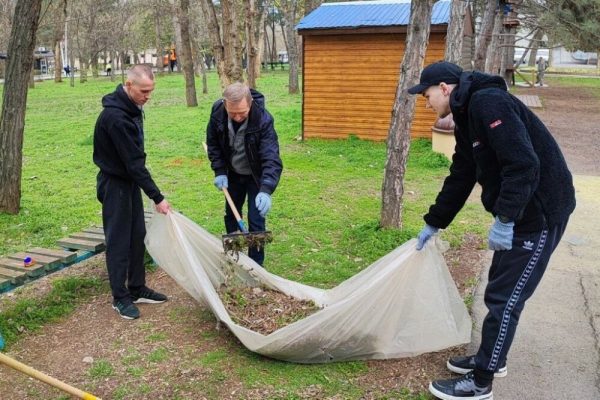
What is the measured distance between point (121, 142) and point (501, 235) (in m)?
2.20

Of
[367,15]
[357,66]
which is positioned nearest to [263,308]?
[357,66]

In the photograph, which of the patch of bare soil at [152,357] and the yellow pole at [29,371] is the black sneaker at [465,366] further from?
the yellow pole at [29,371]

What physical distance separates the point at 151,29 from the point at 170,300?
4062 centimetres

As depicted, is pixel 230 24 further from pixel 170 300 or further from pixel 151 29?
pixel 151 29

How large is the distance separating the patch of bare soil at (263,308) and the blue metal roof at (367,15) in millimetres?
7276

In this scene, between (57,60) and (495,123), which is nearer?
(495,123)

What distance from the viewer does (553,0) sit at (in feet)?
68.1

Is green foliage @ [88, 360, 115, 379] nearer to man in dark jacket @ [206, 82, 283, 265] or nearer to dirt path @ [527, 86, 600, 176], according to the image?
man in dark jacket @ [206, 82, 283, 265]

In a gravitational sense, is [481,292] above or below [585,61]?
below

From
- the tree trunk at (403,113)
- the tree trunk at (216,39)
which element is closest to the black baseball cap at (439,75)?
the tree trunk at (403,113)

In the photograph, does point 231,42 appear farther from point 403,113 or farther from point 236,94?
point 236,94

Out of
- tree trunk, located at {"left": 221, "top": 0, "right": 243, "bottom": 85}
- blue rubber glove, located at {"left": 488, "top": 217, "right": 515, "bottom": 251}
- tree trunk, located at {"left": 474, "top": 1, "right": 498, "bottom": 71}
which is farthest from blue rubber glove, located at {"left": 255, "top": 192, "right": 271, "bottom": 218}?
tree trunk, located at {"left": 474, "top": 1, "right": 498, "bottom": 71}

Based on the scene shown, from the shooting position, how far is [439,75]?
2.50 meters

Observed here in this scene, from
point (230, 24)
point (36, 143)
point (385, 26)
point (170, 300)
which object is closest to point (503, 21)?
point (385, 26)
